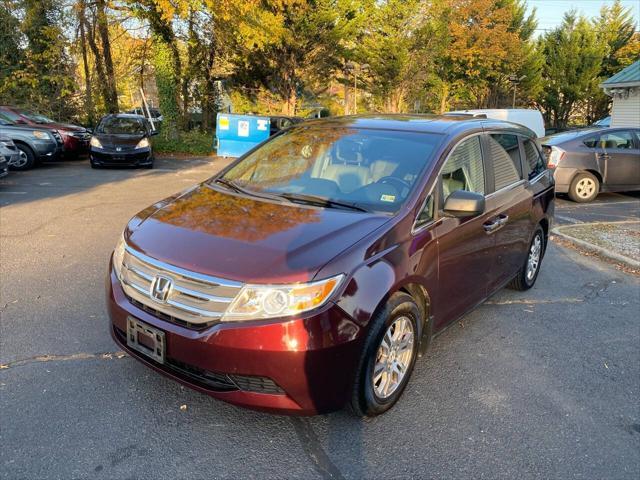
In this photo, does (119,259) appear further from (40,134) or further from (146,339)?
(40,134)

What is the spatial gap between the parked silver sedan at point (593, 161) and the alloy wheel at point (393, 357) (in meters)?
8.85

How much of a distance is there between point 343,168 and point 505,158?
1641 millimetres

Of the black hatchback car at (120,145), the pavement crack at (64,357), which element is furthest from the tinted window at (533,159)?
the black hatchback car at (120,145)

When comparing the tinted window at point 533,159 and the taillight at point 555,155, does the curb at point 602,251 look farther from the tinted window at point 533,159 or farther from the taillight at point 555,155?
the taillight at point 555,155

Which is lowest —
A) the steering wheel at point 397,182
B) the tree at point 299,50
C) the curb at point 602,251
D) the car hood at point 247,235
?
the curb at point 602,251

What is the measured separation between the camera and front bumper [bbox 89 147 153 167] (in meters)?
13.8

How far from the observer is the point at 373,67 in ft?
108

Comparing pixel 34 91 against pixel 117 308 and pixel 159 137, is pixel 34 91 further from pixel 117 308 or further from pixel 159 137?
pixel 117 308

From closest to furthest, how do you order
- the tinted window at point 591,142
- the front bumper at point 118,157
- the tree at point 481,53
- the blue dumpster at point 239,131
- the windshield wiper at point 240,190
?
the windshield wiper at point 240,190
the tinted window at point 591,142
the front bumper at point 118,157
the blue dumpster at point 239,131
the tree at point 481,53

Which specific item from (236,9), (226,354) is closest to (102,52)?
(236,9)

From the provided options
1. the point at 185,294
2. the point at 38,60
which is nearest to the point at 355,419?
the point at 185,294

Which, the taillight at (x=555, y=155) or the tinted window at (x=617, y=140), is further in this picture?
the tinted window at (x=617, y=140)

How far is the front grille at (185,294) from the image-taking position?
8.48ft

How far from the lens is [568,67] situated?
37875 mm
